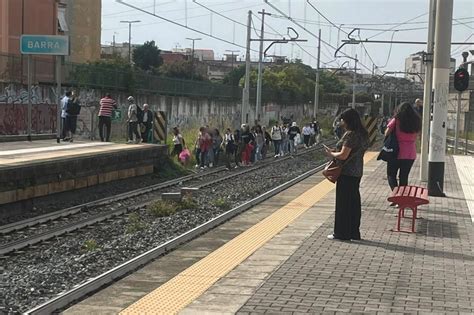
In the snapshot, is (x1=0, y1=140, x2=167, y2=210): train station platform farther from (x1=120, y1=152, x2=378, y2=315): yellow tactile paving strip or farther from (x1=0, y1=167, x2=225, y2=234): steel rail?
(x1=120, y1=152, x2=378, y2=315): yellow tactile paving strip

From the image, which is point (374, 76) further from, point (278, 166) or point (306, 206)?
point (306, 206)

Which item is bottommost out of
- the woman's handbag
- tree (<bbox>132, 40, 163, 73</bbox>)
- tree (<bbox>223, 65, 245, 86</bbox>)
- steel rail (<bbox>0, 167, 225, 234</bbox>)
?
steel rail (<bbox>0, 167, 225, 234</bbox>)

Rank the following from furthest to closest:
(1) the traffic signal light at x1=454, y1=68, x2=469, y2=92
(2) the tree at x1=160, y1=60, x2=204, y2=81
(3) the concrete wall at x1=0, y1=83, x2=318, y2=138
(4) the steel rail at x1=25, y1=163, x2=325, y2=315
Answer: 1. (2) the tree at x1=160, y1=60, x2=204, y2=81
2. (3) the concrete wall at x1=0, y1=83, x2=318, y2=138
3. (1) the traffic signal light at x1=454, y1=68, x2=469, y2=92
4. (4) the steel rail at x1=25, y1=163, x2=325, y2=315

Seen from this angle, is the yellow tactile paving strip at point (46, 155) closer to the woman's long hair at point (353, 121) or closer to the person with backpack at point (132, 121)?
the person with backpack at point (132, 121)

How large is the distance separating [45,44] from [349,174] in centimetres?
1401

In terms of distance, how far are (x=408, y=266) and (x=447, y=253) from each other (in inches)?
45.0

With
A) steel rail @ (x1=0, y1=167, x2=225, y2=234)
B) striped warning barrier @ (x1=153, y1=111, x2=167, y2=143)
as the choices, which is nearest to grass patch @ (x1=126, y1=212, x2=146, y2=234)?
steel rail @ (x1=0, y1=167, x2=225, y2=234)

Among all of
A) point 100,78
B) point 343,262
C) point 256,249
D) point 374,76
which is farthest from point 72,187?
point 374,76

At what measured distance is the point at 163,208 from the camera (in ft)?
47.4

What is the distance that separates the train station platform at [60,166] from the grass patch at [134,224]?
8.20ft

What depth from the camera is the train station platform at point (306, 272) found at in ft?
21.5

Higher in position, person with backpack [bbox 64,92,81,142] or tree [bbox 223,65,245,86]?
tree [bbox 223,65,245,86]

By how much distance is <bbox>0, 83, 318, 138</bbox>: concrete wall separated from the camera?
2495 centimetres

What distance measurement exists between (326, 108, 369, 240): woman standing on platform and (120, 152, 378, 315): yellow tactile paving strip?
105 centimetres
